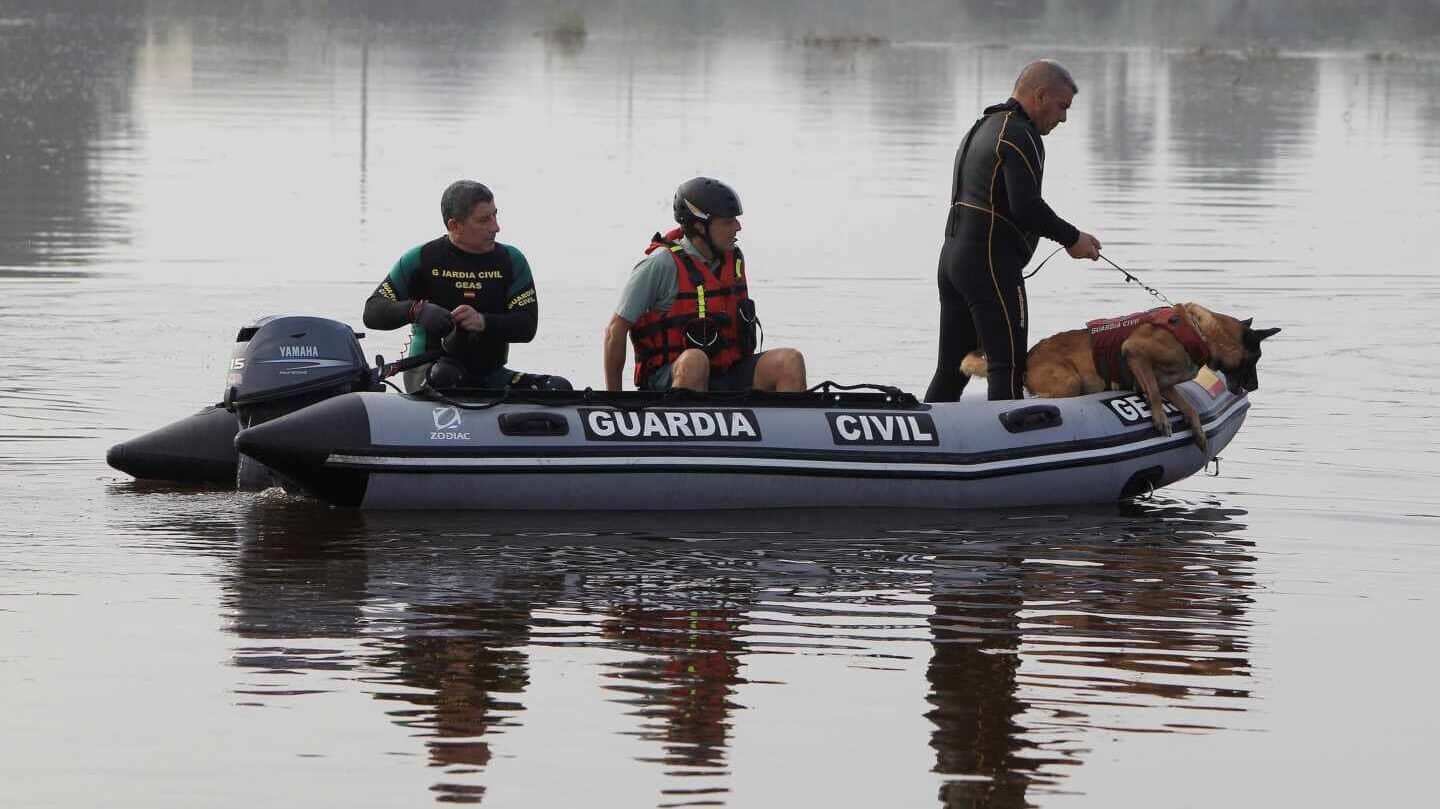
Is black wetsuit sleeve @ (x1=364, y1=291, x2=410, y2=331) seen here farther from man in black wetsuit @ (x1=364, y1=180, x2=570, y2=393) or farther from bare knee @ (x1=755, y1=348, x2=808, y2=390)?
bare knee @ (x1=755, y1=348, x2=808, y2=390)

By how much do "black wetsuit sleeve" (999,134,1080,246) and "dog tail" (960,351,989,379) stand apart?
0.58 m

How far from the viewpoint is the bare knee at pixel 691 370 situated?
884cm

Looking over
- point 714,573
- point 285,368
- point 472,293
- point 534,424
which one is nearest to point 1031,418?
point 714,573

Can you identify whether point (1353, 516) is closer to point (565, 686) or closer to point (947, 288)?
point (947, 288)

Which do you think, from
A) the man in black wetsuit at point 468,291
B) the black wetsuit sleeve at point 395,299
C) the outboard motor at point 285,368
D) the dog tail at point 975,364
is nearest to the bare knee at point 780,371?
the dog tail at point 975,364

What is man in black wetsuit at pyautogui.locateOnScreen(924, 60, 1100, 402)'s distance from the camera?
916cm

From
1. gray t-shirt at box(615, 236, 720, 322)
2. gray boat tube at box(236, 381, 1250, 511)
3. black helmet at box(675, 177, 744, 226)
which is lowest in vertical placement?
gray boat tube at box(236, 381, 1250, 511)

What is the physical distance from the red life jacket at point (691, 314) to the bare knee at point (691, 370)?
0.36 feet

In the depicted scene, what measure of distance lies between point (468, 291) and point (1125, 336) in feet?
8.49

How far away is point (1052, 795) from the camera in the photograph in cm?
559

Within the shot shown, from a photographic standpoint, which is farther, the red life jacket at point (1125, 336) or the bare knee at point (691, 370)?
the red life jacket at point (1125, 336)

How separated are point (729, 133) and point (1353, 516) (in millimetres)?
19786

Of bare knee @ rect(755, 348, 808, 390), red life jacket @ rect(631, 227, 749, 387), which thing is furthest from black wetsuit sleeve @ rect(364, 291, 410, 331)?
bare knee @ rect(755, 348, 808, 390)

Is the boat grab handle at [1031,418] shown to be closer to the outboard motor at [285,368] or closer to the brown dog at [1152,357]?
the brown dog at [1152,357]
